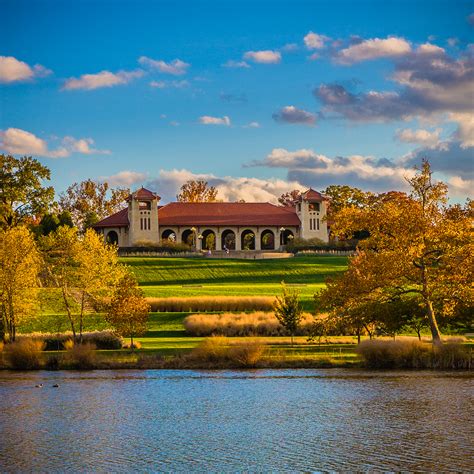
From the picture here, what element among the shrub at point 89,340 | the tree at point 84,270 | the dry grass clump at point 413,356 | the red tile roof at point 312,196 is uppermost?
the red tile roof at point 312,196

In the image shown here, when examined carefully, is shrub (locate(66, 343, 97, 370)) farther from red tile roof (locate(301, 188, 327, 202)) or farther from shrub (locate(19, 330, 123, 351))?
red tile roof (locate(301, 188, 327, 202))

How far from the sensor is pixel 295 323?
40.8 meters

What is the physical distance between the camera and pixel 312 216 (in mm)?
103375

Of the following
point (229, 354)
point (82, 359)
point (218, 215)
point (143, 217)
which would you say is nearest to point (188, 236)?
point (218, 215)

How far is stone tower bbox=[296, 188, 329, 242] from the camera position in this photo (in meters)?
103

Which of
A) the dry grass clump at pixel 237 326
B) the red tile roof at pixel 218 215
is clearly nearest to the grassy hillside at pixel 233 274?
the dry grass clump at pixel 237 326

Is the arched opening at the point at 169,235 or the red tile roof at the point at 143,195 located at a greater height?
the red tile roof at the point at 143,195

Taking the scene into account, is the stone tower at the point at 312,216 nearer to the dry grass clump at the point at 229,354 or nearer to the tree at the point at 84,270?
the tree at the point at 84,270

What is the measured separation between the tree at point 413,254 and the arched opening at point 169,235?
6872 cm

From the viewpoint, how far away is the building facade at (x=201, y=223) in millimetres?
101062

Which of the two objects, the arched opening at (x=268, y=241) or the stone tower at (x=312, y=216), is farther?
the arched opening at (x=268, y=241)

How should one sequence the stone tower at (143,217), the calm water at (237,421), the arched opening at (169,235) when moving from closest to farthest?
the calm water at (237,421) < the stone tower at (143,217) < the arched opening at (169,235)

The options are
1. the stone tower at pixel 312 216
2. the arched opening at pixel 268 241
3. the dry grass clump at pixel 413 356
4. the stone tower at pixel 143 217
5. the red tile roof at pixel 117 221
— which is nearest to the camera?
the dry grass clump at pixel 413 356

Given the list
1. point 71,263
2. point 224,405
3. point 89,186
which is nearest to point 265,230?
point 89,186
